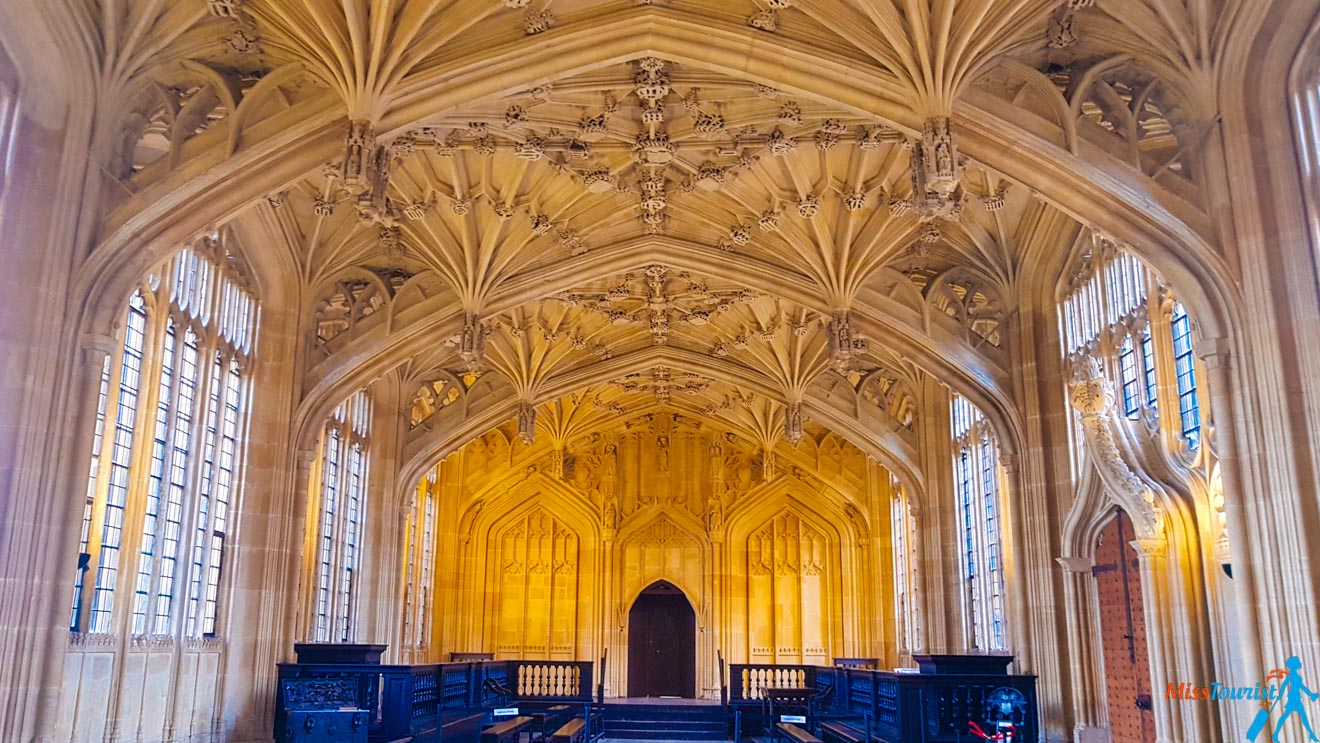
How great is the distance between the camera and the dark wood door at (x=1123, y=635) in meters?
14.1

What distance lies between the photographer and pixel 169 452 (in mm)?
14047

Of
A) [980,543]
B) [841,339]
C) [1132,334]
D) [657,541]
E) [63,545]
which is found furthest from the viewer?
[657,541]

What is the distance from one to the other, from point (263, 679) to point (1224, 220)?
14.1 metres

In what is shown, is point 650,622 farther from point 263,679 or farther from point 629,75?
point 629,75

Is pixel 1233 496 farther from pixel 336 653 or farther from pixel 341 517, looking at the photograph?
pixel 341 517

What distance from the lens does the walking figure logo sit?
381 inches

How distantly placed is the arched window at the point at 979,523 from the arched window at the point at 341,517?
38.1 ft

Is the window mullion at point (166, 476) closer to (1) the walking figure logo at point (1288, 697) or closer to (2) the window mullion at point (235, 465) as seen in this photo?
(2) the window mullion at point (235, 465)

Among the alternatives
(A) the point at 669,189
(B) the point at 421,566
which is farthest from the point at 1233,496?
(B) the point at 421,566

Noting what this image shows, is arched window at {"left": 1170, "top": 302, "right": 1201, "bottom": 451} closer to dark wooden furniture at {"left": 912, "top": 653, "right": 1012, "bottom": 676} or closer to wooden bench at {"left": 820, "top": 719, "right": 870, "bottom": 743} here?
dark wooden furniture at {"left": 912, "top": 653, "right": 1012, "bottom": 676}

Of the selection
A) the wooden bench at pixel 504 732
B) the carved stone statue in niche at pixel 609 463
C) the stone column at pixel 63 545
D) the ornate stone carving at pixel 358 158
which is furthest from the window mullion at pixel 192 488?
the carved stone statue in niche at pixel 609 463

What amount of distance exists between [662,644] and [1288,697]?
2139cm

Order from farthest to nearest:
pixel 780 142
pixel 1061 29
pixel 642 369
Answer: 1. pixel 642 369
2. pixel 780 142
3. pixel 1061 29

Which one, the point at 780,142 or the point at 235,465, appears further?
the point at 235,465
